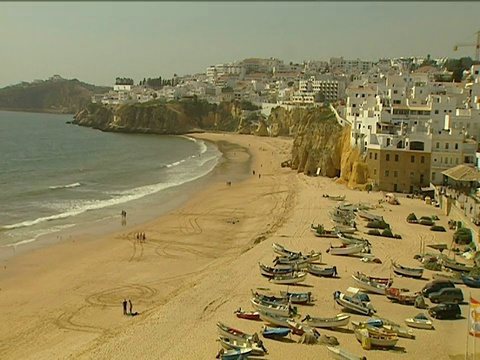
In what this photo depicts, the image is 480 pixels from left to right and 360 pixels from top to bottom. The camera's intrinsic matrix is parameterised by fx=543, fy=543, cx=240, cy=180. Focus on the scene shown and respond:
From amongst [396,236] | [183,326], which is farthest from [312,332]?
[396,236]

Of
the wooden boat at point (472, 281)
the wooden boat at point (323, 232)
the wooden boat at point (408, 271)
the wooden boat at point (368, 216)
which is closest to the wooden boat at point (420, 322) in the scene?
the wooden boat at point (472, 281)

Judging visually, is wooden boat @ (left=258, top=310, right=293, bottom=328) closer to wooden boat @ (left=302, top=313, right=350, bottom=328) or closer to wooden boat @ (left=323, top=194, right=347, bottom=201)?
wooden boat @ (left=302, top=313, right=350, bottom=328)

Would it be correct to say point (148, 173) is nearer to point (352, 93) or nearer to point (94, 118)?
point (352, 93)

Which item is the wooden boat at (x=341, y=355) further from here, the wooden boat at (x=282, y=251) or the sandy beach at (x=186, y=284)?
the wooden boat at (x=282, y=251)

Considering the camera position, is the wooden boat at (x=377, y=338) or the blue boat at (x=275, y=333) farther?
the blue boat at (x=275, y=333)

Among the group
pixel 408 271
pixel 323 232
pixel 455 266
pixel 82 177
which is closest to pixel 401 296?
pixel 408 271

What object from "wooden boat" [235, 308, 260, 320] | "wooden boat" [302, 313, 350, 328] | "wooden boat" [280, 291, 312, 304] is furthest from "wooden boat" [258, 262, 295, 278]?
"wooden boat" [302, 313, 350, 328]

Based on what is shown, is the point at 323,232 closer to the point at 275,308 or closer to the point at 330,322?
the point at 275,308
